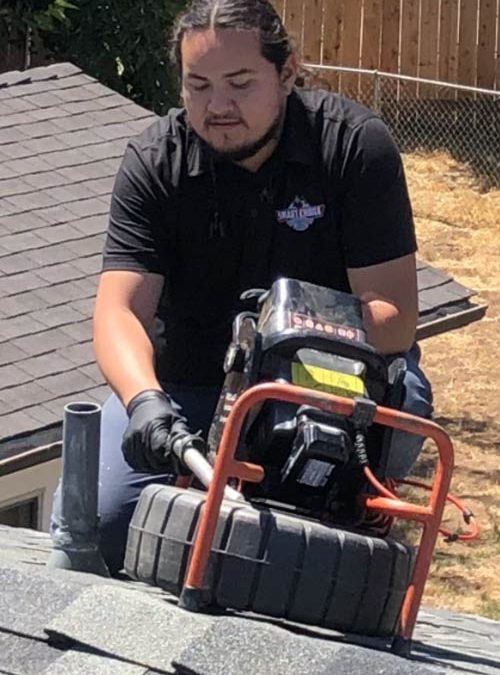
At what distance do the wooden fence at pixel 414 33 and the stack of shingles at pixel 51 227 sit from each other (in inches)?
327

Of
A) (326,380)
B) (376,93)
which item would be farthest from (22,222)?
(376,93)

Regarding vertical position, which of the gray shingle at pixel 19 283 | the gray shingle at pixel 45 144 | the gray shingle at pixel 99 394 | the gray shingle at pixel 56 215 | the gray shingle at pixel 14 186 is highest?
the gray shingle at pixel 45 144

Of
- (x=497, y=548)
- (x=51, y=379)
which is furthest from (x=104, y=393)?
(x=497, y=548)

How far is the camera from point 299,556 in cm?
227

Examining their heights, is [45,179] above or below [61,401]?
above

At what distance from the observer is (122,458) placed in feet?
10.5

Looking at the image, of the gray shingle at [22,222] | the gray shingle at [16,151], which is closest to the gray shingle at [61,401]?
the gray shingle at [22,222]

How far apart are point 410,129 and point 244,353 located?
45.5ft

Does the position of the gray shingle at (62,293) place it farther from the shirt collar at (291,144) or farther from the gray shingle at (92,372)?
the shirt collar at (291,144)

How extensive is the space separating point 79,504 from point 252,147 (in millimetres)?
801

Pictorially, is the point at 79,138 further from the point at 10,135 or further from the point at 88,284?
the point at 88,284

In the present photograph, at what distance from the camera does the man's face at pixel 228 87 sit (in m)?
2.82

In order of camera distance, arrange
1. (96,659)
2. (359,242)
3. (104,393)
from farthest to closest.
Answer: (104,393), (359,242), (96,659)

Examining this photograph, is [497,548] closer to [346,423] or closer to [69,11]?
[69,11]
